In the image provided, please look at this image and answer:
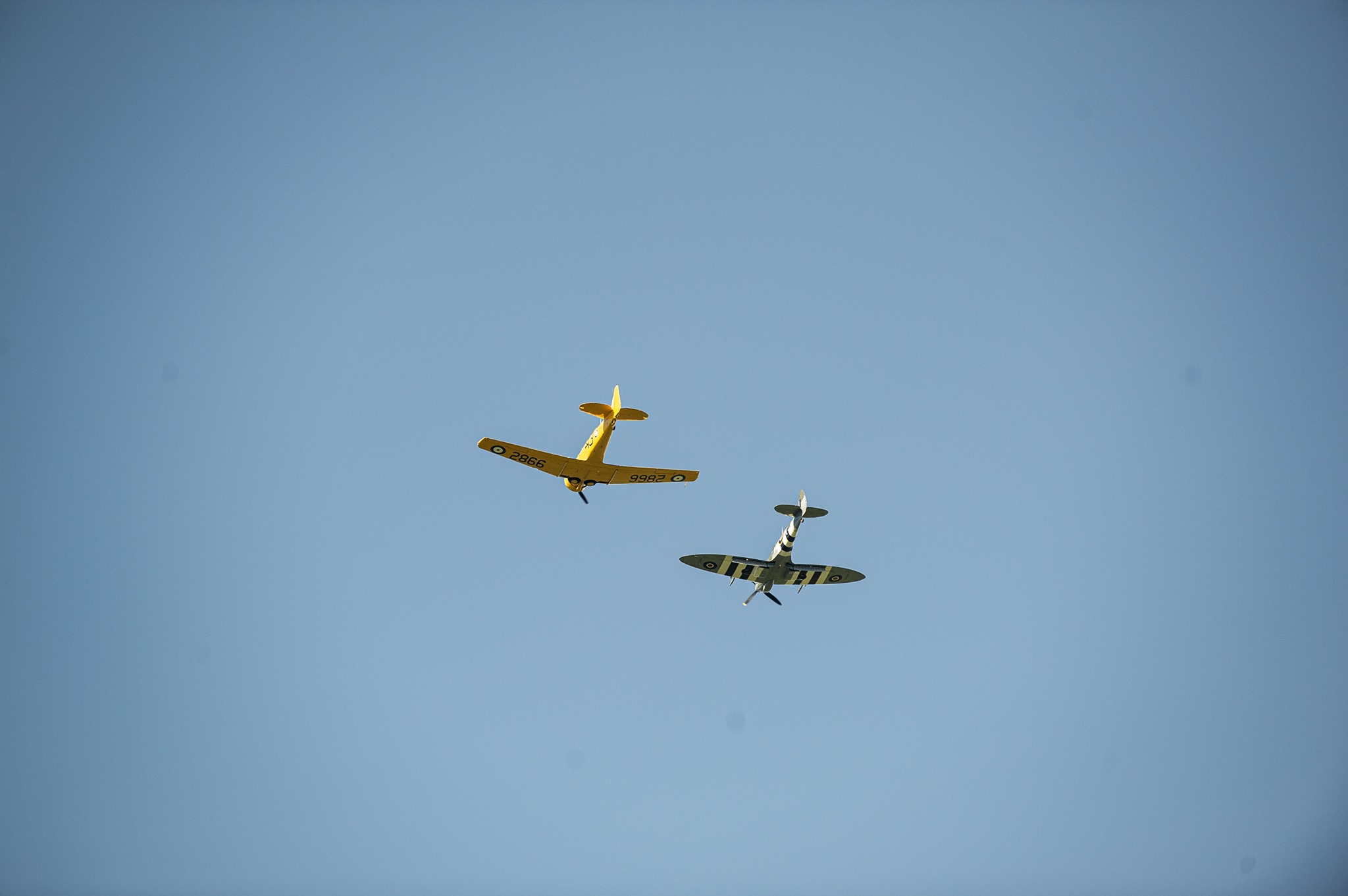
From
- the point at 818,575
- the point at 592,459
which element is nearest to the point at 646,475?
the point at 592,459

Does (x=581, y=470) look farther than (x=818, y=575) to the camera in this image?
No

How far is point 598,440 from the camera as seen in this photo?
43.6 m

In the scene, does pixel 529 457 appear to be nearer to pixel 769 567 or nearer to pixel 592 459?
pixel 592 459

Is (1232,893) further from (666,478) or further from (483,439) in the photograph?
(483,439)

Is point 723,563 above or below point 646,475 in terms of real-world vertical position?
below

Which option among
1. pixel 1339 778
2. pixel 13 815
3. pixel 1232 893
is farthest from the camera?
pixel 13 815

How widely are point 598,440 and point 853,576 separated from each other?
15315 mm

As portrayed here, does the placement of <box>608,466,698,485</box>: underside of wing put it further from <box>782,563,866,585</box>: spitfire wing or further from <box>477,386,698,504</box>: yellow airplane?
<box>782,563,866,585</box>: spitfire wing

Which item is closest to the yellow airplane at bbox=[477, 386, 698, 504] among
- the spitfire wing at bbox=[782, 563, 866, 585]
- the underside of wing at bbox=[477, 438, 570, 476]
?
the underside of wing at bbox=[477, 438, 570, 476]

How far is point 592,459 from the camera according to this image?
44.0 metres

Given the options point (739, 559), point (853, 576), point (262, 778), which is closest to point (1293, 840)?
point (853, 576)

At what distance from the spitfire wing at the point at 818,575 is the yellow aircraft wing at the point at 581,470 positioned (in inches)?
259

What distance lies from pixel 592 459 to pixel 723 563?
7988mm

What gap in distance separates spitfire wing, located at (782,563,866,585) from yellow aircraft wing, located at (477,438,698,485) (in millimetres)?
6568
